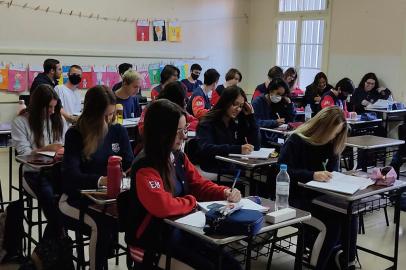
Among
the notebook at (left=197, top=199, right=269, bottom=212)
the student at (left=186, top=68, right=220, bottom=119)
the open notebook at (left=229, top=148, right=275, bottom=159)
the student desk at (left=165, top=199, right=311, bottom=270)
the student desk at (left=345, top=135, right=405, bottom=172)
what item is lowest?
the student desk at (left=165, top=199, right=311, bottom=270)

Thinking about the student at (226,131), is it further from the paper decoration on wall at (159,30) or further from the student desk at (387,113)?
the paper decoration on wall at (159,30)

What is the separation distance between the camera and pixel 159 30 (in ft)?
28.1

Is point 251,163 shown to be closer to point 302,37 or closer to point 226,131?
point 226,131

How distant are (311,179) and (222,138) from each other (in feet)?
3.66

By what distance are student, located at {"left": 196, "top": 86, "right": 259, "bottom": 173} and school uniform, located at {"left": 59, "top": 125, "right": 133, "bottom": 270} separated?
1035 mm

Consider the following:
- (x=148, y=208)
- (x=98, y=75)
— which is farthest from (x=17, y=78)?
(x=148, y=208)

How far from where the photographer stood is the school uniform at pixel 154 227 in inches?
84.4

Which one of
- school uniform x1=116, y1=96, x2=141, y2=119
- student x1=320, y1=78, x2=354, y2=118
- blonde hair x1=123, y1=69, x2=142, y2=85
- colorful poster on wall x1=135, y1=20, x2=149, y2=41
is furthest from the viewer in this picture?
colorful poster on wall x1=135, y1=20, x2=149, y2=41

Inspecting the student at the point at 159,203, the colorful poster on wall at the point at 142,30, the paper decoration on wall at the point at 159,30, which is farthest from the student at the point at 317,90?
the student at the point at 159,203

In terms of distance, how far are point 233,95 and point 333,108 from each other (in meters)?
0.97

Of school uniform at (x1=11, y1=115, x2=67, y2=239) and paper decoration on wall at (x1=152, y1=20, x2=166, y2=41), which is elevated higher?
paper decoration on wall at (x1=152, y1=20, x2=166, y2=41)

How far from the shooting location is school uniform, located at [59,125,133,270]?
8.84 ft

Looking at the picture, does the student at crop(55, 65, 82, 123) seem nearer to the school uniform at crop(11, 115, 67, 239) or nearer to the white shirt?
the white shirt

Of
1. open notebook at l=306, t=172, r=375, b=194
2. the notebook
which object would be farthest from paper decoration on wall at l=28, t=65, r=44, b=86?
the notebook
